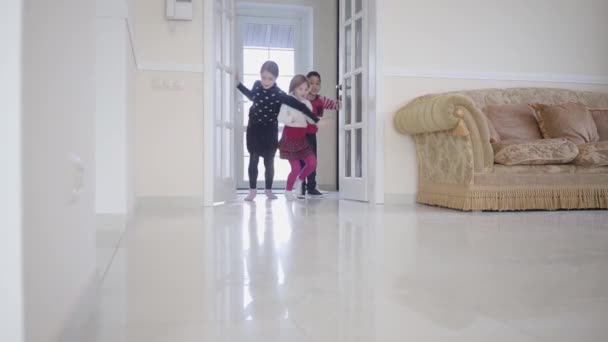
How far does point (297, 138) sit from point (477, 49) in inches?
69.6

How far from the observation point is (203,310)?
1.08 meters

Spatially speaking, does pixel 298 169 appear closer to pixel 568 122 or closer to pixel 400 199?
pixel 400 199

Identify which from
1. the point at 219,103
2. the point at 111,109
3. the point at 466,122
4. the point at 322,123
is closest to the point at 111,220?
the point at 111,109

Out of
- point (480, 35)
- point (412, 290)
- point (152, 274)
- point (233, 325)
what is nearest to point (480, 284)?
point (412, 290)

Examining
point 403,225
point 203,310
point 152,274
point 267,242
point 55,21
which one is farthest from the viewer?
point 403,225

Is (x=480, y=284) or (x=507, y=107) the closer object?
(x=480, y=284)

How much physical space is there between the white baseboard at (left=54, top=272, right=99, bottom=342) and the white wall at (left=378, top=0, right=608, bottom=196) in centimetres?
340

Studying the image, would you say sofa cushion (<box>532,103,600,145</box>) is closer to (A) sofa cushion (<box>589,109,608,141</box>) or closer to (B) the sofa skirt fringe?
(A) sofa cushion (<box>589,109,608,141</box>)

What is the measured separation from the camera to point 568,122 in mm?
3967

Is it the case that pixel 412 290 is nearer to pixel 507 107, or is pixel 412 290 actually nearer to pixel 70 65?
pixel 70 65

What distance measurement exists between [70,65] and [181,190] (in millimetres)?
3231

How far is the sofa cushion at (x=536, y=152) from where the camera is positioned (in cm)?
354

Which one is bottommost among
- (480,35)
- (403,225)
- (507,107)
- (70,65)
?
(403,225)

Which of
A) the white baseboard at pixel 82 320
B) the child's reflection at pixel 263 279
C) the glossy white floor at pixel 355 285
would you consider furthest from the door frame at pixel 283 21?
the white baseboard at pixel 82 320
